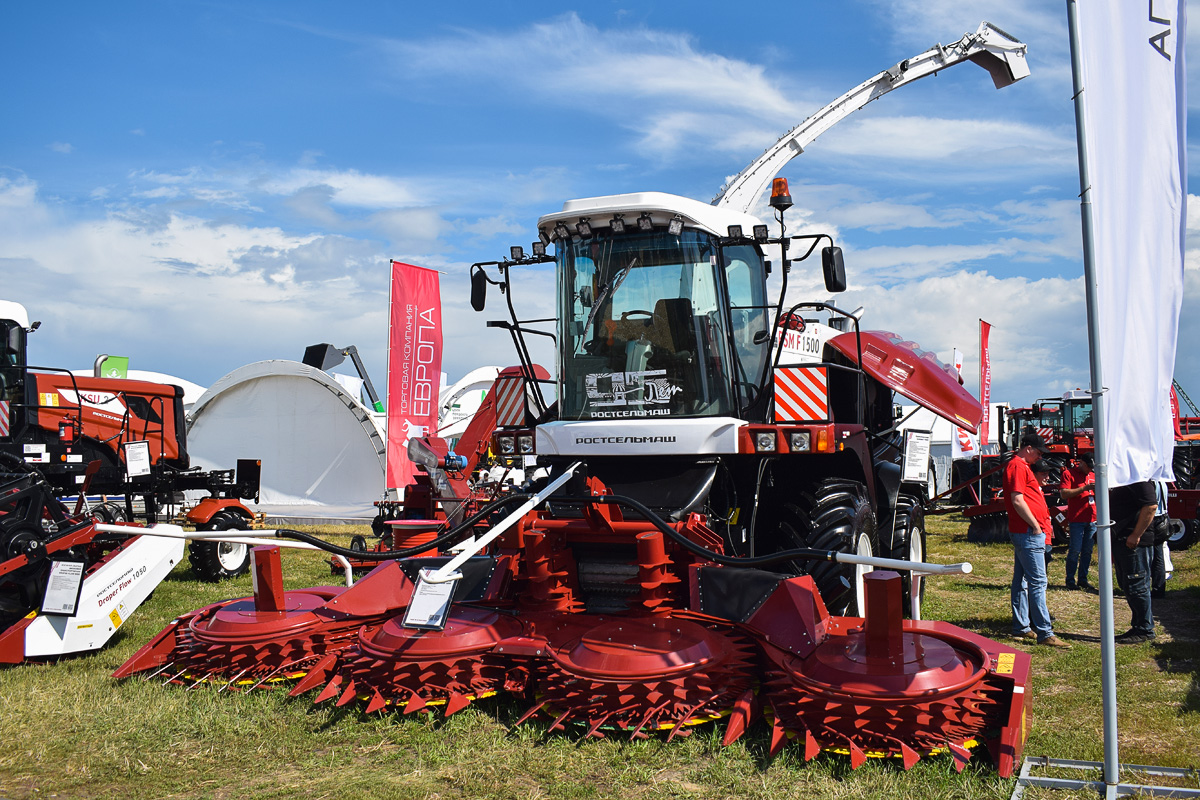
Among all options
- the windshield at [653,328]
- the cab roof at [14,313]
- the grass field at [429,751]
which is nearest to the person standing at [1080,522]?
the grass field at [429,751]

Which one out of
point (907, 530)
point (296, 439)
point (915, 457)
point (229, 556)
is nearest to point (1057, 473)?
point (915, 457)

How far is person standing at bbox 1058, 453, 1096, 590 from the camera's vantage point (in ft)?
27.7

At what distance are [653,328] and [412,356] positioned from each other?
29.7 ft

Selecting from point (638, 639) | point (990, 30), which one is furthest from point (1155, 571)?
point (990, 30)

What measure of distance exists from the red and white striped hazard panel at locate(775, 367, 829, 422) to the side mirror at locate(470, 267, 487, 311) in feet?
6.70

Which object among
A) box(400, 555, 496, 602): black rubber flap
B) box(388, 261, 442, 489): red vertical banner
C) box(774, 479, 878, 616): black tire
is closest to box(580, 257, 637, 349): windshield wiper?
box(400, 555, 496, 602): black rubber flap

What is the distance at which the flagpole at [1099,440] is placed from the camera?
3.47 meters

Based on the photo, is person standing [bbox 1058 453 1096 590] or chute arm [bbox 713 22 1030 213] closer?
person standing [bbox 1058 453 1096 590]

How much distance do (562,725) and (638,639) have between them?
1.81 feet

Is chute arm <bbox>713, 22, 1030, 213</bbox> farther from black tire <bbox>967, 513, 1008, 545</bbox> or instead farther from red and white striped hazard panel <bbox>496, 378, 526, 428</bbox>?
red and white striped hazard panel <bbox>496, 378, 526, 428</bbox>

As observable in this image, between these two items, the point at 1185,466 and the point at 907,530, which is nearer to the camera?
the point at 907,530

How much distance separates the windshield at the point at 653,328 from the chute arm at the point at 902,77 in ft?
34.5

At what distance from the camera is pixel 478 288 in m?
5.91

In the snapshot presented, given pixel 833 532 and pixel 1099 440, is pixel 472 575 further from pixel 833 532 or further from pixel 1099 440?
pixel 1099 440
